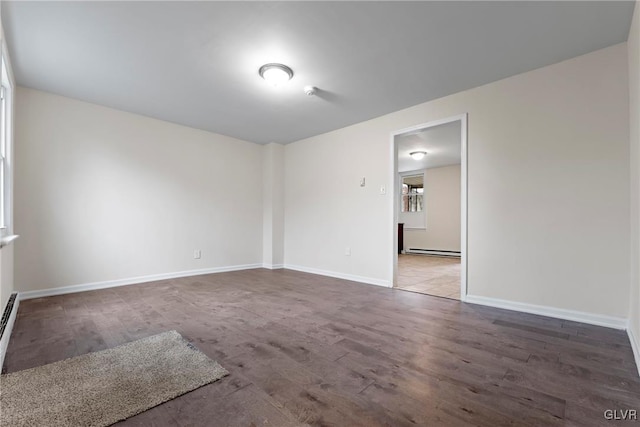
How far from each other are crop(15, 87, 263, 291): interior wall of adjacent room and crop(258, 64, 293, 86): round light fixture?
232 centimetres

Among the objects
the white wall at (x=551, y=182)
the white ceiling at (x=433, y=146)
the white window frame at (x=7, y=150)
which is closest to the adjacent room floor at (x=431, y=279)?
the white wall at (x=551, y=182)

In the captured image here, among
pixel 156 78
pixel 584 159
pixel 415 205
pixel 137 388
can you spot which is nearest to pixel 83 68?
pixel 156 78

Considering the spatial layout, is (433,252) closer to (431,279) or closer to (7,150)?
(431,279)

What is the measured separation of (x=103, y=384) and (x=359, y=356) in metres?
1.47

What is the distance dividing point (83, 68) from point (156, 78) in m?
0.64

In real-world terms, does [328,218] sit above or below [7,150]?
below

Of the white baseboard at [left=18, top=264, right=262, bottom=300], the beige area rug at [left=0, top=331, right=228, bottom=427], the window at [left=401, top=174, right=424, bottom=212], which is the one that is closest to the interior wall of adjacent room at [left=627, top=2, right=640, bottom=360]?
the beige area rug at [left=0, top=331, right=228, bottom=427]

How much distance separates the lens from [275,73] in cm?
279

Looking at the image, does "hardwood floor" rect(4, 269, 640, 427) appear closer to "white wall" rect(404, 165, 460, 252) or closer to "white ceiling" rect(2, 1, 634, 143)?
"white ceiling" rect(2, 1, 634, 143)

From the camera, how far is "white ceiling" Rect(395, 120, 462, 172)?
15.4 feet

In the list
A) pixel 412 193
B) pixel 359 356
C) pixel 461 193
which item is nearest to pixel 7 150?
pixel 359 356

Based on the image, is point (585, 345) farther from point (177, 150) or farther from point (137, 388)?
point (177, 150)

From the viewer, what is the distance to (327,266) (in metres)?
4.77

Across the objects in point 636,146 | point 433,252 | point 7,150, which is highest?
point 7,150
